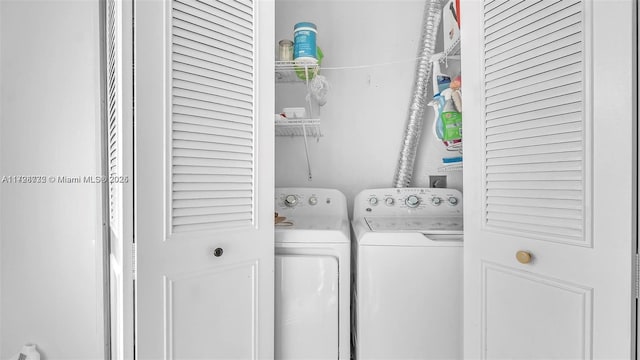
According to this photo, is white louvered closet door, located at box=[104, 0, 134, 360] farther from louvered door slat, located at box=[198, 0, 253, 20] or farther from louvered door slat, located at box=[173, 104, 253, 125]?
louvered door slat, located at box=[198, 0, 253, 20]

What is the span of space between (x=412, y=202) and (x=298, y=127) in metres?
0.80

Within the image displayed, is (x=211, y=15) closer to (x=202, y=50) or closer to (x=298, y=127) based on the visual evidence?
(x=202, y=50)

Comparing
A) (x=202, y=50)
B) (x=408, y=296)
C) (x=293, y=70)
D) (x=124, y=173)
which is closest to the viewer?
(x=124, y=173)

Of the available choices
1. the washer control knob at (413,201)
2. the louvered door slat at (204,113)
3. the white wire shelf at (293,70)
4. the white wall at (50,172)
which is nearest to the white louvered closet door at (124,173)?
the louvered door slat at (204,113)

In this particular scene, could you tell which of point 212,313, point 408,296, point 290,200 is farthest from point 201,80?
point 408,296

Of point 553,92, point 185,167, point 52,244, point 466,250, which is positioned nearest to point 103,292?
point 52,244

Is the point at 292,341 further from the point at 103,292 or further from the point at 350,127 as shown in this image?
the point at 350,127

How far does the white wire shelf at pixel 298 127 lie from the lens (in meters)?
1.70

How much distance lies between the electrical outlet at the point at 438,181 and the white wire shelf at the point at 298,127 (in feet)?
2.51

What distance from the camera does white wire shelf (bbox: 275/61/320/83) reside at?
1.68 m

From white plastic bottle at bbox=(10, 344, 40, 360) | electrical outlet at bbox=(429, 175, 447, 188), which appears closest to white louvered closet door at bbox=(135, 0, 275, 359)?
white plastic bottle at bbox=(10, 344, 40, 360)

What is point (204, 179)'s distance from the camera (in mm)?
1142

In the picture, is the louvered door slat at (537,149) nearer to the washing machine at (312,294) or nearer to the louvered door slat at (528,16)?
the louvered door slat at (528,16)

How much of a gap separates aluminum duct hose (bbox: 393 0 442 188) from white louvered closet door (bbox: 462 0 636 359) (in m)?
0.61
